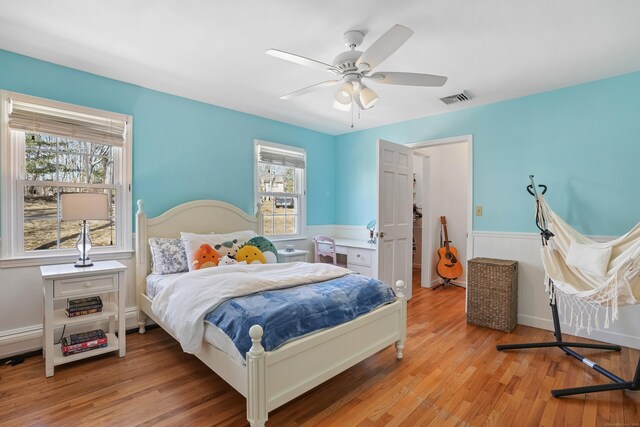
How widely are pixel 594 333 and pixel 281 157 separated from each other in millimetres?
4015

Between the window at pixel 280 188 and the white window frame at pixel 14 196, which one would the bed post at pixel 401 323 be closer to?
the window at pixel 280 188

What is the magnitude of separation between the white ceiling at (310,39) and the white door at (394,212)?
0.90 metres

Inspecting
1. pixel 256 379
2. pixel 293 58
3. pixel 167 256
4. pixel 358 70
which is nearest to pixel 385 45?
pixel 358 70

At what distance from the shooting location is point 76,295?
2.48m

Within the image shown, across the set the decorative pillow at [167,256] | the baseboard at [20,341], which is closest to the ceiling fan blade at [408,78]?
the decorative pillow at [167,256]

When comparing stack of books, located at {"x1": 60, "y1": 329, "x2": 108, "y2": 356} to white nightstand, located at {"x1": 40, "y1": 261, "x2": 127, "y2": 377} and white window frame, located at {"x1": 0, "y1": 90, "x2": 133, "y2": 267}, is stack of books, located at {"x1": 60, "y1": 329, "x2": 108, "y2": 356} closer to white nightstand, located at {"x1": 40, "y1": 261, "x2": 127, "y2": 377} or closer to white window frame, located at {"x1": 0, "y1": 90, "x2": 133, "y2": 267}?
white nightstand, located at {"x1": 40, "y1": 261, "x2": 127, "y2": 377}

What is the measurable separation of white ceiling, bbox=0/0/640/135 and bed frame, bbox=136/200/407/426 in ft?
4.54

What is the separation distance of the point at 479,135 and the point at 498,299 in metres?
1.90

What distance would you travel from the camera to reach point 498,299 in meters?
3.31

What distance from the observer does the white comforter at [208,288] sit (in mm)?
2072

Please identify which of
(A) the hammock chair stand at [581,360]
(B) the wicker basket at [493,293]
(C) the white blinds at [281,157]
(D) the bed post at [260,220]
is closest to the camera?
(A) the hammock chair stand at [581,360]

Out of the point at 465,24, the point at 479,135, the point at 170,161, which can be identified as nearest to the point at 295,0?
the point at 465,24

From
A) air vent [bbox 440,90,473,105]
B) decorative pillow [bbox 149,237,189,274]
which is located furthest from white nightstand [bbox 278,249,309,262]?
air vent [bbox 440,90,473,105]

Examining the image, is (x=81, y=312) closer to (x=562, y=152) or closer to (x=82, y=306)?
(x=82, y=306)
